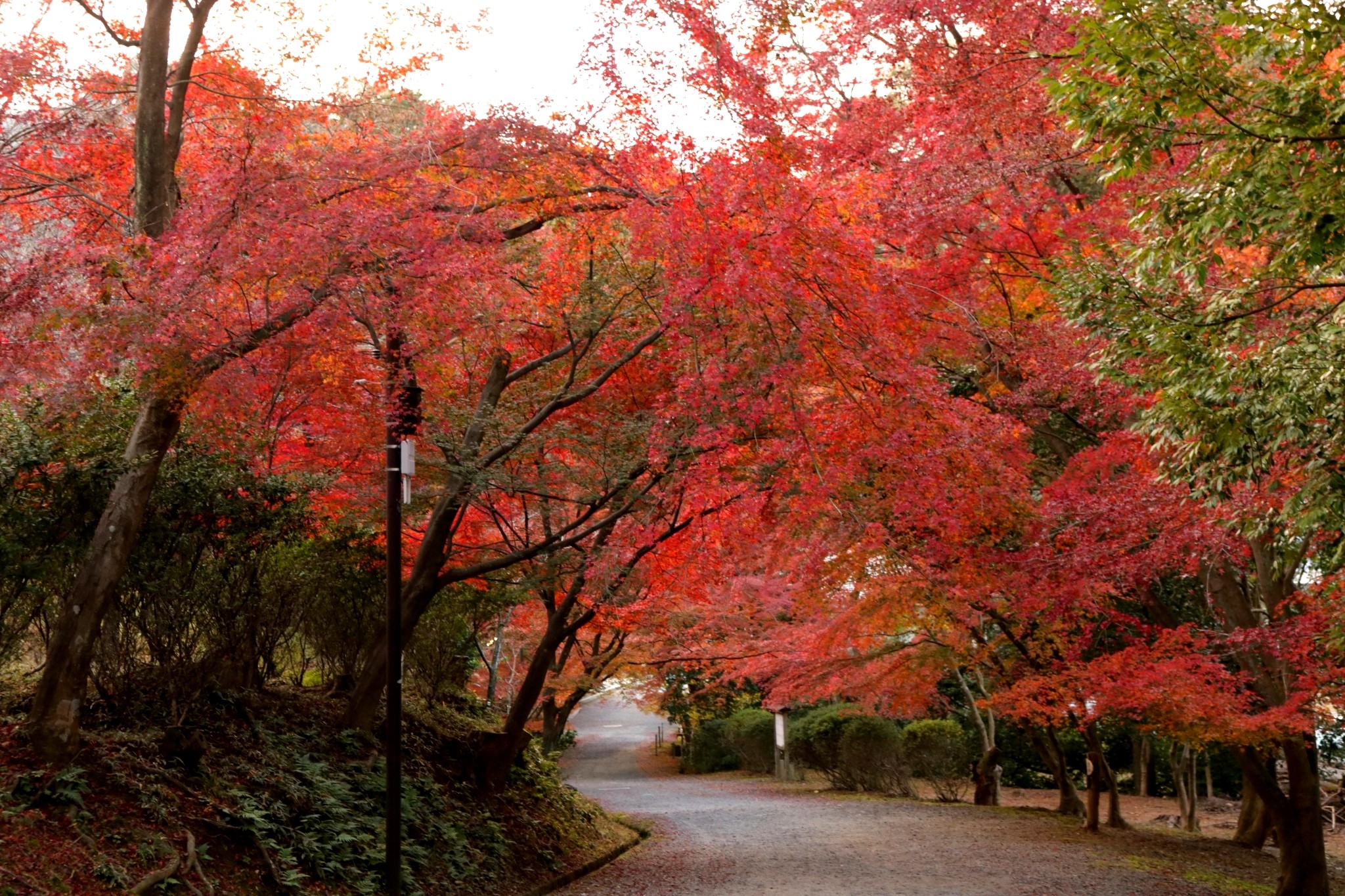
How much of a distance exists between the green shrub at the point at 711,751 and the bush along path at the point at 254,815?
66.8 ft

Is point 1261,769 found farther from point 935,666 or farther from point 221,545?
point 221,545

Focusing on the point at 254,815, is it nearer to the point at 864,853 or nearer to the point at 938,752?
the point at 864,853

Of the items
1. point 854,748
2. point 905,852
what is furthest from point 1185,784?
point 905,852

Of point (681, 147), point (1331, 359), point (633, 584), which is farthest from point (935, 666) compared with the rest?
point (1331, 359)

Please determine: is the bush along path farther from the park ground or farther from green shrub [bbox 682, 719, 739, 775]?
green shrub [bbox 682, 719, 739, 775]

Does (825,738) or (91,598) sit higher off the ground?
(91,598)

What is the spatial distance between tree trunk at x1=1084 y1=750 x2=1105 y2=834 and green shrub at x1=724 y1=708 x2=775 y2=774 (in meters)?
14.2

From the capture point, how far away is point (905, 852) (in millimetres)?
14180

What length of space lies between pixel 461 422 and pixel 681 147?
432 centimetres

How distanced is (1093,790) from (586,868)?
8684 millimetres

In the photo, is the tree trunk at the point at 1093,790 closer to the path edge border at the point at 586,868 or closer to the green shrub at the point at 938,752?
the green shrub at the point at 938,752

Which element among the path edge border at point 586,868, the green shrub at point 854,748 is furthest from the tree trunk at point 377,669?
the green shrub at point 854,748

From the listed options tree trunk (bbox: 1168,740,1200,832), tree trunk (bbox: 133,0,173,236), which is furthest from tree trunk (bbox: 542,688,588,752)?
tree trunk (bbox: 133,0,173,236)

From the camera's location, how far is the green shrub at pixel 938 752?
77.4 feet
